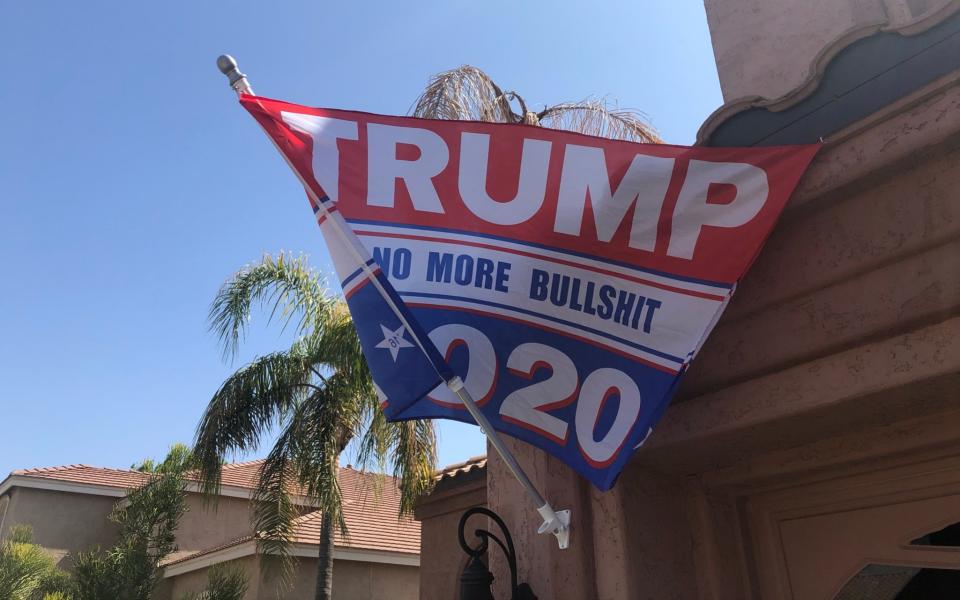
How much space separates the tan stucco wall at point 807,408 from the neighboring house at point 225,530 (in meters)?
12.3

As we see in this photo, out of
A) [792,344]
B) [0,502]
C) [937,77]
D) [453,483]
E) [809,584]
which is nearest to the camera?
[937,77]

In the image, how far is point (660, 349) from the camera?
3295 millimetres

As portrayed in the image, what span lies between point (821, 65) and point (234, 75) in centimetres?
301

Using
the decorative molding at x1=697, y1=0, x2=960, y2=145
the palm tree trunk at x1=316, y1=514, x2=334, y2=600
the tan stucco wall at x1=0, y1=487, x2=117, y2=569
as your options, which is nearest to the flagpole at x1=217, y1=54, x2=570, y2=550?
the decorative molding at x1=697, y1=0, x2=960, y2=145

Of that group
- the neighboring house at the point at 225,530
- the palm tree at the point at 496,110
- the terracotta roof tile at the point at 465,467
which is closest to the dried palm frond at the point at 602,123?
the palm tree at the point at 496,110

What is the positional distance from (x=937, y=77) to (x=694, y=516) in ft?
8.04

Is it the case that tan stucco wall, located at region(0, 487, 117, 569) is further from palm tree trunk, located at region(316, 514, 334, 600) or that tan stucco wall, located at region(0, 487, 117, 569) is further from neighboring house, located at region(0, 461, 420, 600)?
palm tree trunk, located at region(316, 514, 334, 600)

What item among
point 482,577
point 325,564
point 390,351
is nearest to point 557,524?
point 482,577

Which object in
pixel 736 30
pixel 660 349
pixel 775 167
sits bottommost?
pixel 660 349

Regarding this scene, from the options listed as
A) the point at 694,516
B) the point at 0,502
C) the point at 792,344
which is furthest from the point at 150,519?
the point at 792,344

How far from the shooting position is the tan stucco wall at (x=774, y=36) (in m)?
4.49

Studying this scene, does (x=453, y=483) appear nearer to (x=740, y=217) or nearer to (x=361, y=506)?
(x=740, y=217)

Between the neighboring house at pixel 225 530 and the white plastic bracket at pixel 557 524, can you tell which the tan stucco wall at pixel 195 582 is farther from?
the white plastic bracket at pixel 557 524

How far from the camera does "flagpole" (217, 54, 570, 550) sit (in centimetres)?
333
